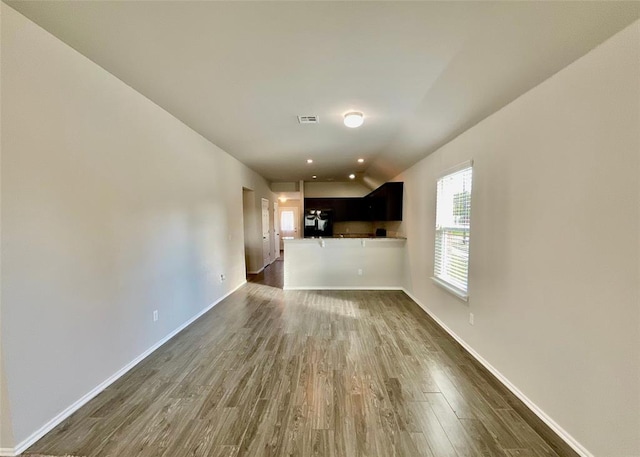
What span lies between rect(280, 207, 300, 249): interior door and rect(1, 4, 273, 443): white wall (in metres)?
8.13

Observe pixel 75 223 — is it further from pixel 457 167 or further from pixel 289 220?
pixel 289 220

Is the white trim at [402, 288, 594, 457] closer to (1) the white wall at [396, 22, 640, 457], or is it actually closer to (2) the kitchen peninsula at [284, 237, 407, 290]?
(1) the white wall at [396, 22, 640, 457]

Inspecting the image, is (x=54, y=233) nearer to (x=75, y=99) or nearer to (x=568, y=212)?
(x=75, y=99)

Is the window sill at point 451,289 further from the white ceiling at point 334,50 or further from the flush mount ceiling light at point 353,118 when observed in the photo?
the flush mount ceiling light at point 353,118

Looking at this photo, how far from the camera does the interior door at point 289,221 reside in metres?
11.4

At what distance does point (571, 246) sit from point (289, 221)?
1022cm

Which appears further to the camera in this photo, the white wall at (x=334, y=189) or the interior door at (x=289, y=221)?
the interior door at (x=289, y=221)

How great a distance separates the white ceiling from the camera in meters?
1.46

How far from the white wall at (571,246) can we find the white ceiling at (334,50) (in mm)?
247

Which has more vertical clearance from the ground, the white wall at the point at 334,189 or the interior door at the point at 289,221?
the white wall at the point at 334,189

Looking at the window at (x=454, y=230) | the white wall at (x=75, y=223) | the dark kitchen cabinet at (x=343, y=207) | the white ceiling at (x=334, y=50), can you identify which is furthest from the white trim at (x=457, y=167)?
the dark kitchen cabinet at (x=343, y=207)

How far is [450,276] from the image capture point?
342cm

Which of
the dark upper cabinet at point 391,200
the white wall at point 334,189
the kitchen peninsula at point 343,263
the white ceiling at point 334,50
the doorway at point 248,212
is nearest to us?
the white ceiling at point 334,50

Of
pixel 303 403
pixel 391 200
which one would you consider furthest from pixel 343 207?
pixel 303 403
